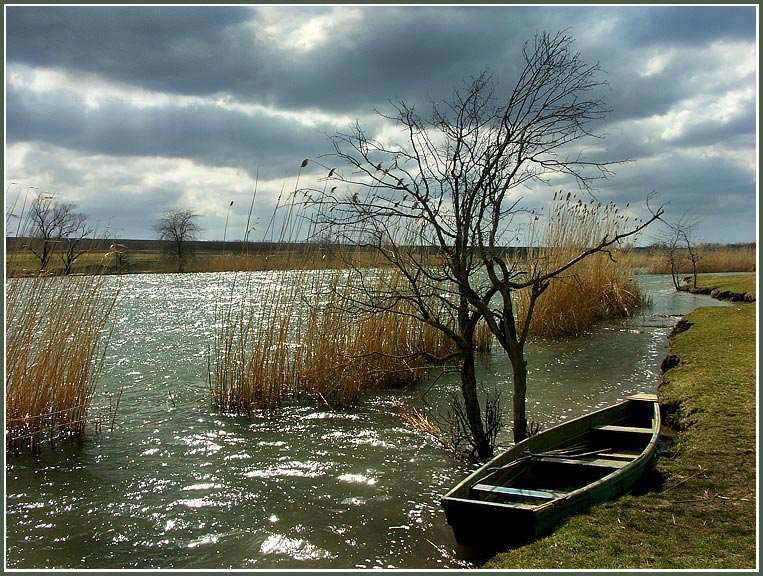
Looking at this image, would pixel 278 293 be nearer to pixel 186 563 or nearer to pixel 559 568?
pixel 186 563

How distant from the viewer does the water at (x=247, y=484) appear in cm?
438

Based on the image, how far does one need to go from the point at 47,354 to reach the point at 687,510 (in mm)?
6293

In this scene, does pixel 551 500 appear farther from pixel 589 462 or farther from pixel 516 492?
pixel 589 462

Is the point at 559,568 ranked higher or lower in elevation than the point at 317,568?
higher

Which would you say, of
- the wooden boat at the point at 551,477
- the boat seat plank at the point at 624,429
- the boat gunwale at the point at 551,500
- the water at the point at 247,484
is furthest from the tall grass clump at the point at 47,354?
the boat seat plank at the point at 624,429

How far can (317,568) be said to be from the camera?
412cm

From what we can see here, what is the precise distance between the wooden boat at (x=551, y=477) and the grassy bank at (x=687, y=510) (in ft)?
0.41

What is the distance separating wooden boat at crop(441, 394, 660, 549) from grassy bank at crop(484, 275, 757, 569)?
126 millimetres

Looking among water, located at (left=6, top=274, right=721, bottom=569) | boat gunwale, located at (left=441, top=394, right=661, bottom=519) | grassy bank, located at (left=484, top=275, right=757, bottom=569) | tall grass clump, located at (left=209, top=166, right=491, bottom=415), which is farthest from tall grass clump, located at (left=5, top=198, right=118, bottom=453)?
grassy bank, located at (left=484, top=275, right=757, bottom=569)

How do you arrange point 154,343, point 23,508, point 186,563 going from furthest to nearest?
point 154,343 → point 23,508 → point 186,563

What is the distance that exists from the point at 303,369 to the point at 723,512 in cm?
563

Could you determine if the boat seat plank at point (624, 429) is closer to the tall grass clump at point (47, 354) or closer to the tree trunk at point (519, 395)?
the tree trunk at point (519, 395)

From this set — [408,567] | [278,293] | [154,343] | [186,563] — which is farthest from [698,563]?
[154,343]

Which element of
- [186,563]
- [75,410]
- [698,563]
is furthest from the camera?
[75,410]
